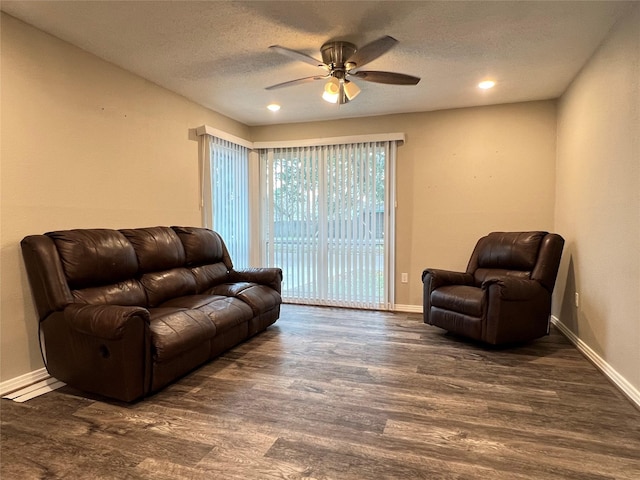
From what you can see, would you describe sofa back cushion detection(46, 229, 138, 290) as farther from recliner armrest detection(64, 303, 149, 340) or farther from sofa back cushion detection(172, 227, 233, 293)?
sofa back cushion detection(172, 227, 233, 293)

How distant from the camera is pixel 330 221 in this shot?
480 cm

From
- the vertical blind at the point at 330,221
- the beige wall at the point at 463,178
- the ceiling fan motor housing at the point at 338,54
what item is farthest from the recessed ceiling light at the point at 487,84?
the ceiling fan motor housing at the point at 338,54

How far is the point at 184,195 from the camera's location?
3.94 metres

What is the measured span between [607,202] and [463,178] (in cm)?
179

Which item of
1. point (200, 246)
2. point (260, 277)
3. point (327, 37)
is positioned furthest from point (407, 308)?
point (327, 37)

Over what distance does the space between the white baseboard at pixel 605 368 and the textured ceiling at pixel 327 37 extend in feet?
A: 7.68

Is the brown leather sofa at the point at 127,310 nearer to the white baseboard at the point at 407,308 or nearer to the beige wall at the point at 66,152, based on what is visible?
the beige wall at the point at 66,152

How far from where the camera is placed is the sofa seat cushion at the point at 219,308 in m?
2.81

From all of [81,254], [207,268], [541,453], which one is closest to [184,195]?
[207,268]

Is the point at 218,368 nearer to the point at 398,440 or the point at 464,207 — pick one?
the point at 398,440

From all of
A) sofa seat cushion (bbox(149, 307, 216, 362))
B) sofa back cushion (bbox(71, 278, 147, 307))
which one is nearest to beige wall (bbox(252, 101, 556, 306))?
sofa seat cushion (bbox(149, 307, 216, 362))

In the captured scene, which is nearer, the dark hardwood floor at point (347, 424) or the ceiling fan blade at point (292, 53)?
the dark hardwood floor at point (347, 424)

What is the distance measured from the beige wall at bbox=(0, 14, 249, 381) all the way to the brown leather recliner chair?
9.39 feet

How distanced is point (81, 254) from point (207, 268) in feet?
4.36
